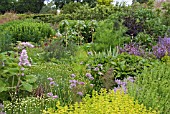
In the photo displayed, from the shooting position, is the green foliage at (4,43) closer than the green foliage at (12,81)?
No

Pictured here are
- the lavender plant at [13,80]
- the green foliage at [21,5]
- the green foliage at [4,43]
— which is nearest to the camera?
the lavender plant at [13,80]

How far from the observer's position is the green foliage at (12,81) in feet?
15.6

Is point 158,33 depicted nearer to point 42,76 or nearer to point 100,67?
point 100,67

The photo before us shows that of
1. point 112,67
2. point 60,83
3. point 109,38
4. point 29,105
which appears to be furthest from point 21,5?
point 29,105

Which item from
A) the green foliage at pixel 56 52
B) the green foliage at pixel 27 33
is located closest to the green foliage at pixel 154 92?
the green foliage at pixel 56 52

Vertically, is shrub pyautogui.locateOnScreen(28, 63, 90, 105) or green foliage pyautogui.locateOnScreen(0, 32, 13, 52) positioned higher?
green foliage pyautogui.locateOnScreen(0, 32, 13, 52)

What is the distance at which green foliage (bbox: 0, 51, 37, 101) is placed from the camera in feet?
15.6

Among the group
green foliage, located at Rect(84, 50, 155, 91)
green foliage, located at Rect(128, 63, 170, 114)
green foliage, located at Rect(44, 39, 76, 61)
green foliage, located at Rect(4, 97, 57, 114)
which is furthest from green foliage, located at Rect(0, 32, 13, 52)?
green foliage, located at Rect(128, 63, 170, 114)

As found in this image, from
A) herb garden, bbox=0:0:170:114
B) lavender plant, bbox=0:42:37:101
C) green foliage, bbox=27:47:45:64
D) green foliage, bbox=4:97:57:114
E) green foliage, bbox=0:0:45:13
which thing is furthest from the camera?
green foliage, bbox=0:0:45:13

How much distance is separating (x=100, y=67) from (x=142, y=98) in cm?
188

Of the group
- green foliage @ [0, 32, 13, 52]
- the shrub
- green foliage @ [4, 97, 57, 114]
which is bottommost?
green foliage @ [4, 97, 57, 114]

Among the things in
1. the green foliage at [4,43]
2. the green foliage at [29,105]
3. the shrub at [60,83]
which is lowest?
the green foliage at [29,105]

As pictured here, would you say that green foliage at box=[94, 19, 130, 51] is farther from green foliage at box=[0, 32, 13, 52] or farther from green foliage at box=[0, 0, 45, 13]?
green foliage at box=[0, 0, 45, 13]

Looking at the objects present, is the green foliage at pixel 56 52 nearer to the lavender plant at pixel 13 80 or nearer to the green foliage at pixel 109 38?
the green foliage at pixel 109 38
